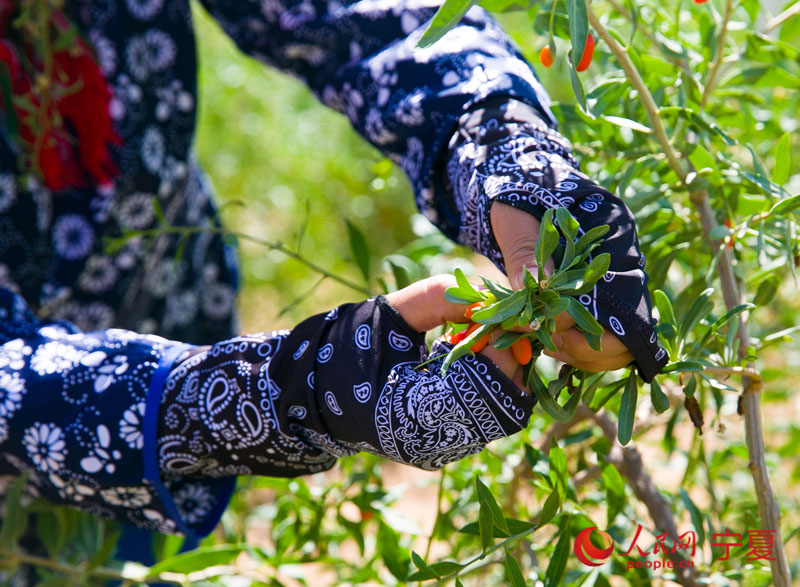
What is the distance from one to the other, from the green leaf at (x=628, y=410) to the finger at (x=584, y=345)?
4cm

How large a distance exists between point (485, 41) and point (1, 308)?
0.50m

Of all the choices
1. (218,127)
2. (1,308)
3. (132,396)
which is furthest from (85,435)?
(218,127)

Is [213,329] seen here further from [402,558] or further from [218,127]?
[218,127]

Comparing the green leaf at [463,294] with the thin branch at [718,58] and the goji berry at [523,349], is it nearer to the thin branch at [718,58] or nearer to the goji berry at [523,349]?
the goji berry at [523,349]

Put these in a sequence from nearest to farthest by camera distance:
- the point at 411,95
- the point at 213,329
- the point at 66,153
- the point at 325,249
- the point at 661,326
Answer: the point at 661,326 < the point at 411,95 < the point at 66,153 < the point at 213,329 < the point at 325,249

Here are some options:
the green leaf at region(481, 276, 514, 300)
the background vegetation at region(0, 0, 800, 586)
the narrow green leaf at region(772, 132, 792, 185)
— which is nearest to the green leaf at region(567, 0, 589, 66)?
the background vegetation at region(0, 0, 800, 586)

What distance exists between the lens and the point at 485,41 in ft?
2.34

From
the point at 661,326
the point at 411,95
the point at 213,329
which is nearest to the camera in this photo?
the point at 661,326

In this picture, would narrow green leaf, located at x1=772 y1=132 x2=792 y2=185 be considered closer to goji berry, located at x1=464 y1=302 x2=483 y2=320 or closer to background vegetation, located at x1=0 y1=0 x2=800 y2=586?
background vegetation, located at x1=0 y1=0 x2=800 y2=586

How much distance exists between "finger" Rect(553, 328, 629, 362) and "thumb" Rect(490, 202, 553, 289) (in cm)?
4

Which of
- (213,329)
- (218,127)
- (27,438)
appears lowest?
(218,127)

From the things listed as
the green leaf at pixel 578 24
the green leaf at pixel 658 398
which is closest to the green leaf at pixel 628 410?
the green leaf at pixel 658 398

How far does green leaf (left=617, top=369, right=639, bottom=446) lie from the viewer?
21.3 inches

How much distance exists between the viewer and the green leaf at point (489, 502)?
23.4 inches
